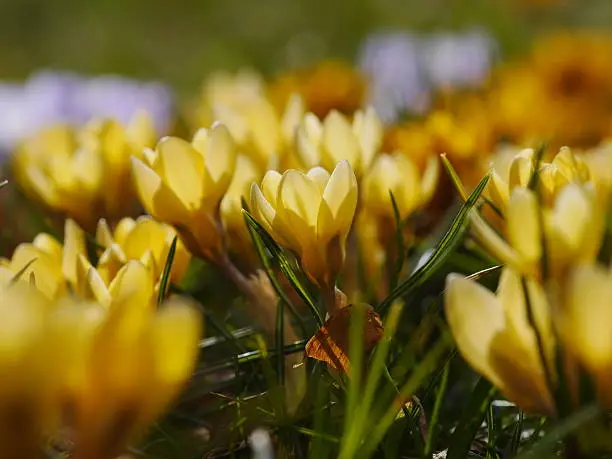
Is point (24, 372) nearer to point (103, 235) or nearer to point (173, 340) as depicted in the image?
point (173, 340)

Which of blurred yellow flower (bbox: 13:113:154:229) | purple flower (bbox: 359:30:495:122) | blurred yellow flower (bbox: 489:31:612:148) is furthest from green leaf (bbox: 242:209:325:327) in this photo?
purple flower (bbox: 359:30:495:122)

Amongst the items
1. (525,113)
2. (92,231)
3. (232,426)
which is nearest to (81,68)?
(525,113)

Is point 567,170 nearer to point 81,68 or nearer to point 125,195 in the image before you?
point 125,195

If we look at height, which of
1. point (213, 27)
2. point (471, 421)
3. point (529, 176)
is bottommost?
point (213, 27)

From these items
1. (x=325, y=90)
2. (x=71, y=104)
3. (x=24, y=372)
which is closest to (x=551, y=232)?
(x=24, y=372)

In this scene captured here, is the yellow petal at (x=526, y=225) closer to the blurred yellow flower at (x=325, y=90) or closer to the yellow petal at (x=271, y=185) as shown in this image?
the yellow petal at (x=271, y=185)

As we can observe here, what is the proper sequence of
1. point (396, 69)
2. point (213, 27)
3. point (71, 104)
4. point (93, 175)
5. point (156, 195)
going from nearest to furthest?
point (156, 195)
point (93, 175)
point (71, 104)
point (396, 69)
point (213, 27)
